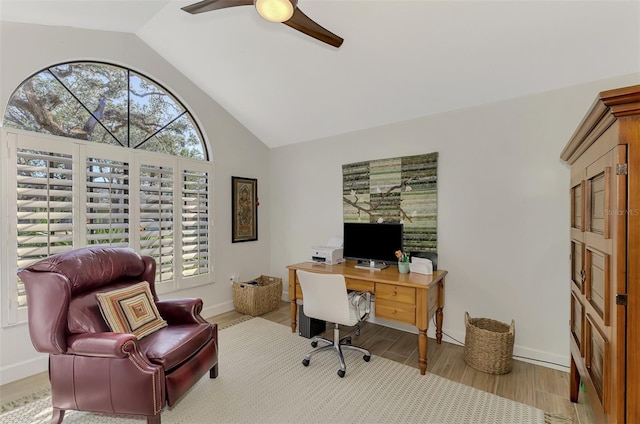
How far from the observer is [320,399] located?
2.12 metres

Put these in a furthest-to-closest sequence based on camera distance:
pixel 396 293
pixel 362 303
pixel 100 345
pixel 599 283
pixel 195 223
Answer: pixel 195 223 → pixel 362 303 → pixel 396 293 → pixel 100 345 → pixel 599 283

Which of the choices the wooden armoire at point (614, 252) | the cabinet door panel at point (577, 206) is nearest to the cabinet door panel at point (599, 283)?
the wooden armoire at point (614, 252)

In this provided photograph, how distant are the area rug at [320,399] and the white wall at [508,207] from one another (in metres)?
0.85

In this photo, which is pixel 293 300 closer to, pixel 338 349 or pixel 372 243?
pixel 338 349

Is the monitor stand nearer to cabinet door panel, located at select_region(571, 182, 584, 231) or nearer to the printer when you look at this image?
the printer

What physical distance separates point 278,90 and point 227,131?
108 centimetres

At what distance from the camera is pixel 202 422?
6.18 ft

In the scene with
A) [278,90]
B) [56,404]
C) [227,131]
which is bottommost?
[56,404]

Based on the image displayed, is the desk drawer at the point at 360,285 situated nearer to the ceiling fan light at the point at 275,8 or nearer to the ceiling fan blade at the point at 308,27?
the ceiling fan blade at the point at 308,27

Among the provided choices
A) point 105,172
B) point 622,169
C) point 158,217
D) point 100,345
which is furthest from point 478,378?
point 105,172

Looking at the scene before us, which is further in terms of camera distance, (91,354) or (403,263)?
(403,263)

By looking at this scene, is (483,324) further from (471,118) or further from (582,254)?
(471,118)

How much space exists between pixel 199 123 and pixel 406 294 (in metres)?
3.18

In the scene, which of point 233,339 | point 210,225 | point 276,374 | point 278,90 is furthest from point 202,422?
point 278,90
